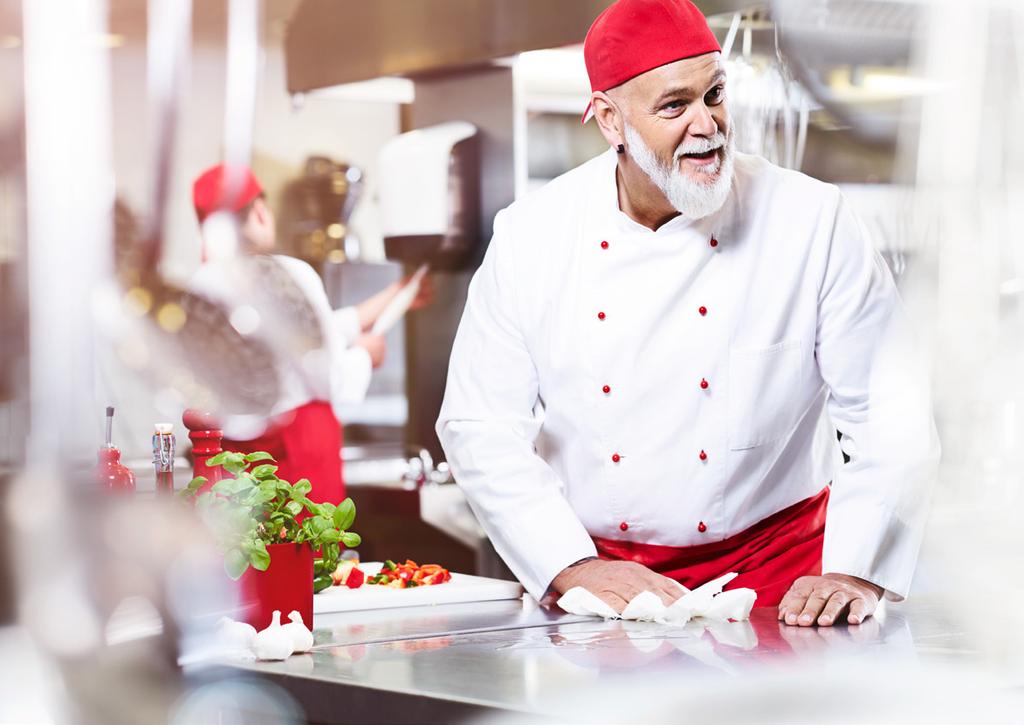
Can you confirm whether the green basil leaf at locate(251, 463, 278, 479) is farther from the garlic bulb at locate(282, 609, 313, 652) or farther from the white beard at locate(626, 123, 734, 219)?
the white beard at locate(626, 123, 734, 219)

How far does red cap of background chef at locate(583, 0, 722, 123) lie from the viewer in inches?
63.1

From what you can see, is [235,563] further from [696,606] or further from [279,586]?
[696,606]

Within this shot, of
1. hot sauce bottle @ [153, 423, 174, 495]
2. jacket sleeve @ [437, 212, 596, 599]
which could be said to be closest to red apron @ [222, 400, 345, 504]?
jacket sleeve @ [437, 212, 596, 599]

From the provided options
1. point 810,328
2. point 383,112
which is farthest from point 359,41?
point 810,328

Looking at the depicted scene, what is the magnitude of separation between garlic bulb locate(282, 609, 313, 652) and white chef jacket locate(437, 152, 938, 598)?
0.46m

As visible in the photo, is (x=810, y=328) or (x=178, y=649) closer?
(x=178, y=649)

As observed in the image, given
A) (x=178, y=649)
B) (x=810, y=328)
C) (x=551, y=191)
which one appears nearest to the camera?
(x=178, y=649)

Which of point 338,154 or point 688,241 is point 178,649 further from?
point 338,154

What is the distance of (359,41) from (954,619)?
2.53 metres

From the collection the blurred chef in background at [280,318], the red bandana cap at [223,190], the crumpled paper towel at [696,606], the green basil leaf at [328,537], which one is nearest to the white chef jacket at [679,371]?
the crumpled paper towel at [696,606]

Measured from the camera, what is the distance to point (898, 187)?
3514mm

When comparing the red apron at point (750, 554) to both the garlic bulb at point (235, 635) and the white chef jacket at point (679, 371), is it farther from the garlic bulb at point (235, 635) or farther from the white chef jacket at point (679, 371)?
the garlic bulb at point (235, 635)

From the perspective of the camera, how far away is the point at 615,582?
1463mm

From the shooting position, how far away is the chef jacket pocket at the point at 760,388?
5.48 feet
